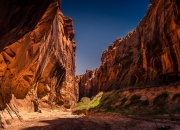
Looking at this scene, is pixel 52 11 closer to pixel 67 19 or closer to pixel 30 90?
pixel 30 90

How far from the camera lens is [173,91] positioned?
20.6m

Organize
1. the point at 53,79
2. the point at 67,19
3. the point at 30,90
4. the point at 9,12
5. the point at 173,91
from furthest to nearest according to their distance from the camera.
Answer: the point at 67,19 → the point at 53,79 → the point at 30,90 → the point at 173,91 → the point at 9,12

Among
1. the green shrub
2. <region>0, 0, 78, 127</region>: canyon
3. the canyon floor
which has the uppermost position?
<region>0, 0, 78, 127</region>: canyon

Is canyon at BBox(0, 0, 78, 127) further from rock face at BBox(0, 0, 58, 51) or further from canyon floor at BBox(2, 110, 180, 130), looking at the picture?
canyon floor at BBox(2, 110, 180, 130)

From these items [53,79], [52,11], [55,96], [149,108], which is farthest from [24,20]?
[55,96]

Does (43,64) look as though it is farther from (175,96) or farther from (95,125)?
(175,96)

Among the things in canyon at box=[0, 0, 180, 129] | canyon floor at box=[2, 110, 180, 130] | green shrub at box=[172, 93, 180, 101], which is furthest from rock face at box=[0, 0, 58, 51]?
green shrub at box=[172, 93, 180, 101]

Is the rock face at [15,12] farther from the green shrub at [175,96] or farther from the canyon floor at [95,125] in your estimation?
the green shrub at [175,96]

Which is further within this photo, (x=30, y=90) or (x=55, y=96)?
(x=55, y=96)

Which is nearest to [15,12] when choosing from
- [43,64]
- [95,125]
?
[95,125]

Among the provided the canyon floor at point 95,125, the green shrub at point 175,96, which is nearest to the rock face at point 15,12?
the canyon floor at point 95,125

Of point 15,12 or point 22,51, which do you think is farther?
point 22,51

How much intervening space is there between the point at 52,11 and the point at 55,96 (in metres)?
26.8

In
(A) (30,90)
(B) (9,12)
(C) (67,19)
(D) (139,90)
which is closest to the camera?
(B) (9,12)
